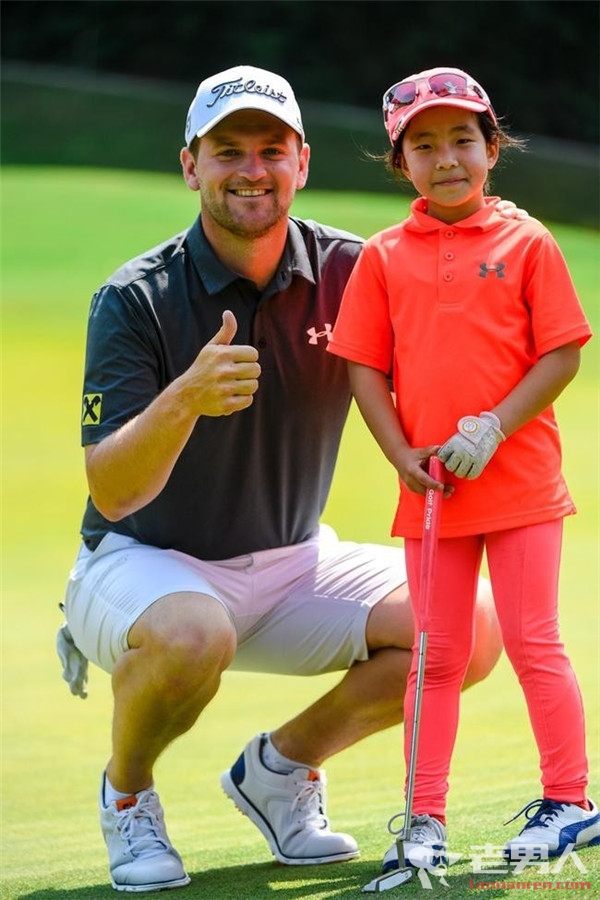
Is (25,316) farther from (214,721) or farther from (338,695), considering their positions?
(338,695)

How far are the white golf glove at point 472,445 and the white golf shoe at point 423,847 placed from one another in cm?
65

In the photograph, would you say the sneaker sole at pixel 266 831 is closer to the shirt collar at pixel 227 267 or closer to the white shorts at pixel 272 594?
the white shorts at pixel 272 594

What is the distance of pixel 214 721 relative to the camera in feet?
15.7

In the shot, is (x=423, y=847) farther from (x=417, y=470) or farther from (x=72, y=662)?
(x=72, y=662)

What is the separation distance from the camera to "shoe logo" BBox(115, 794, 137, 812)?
11.2 feet

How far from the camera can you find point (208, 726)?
4746 millimetres

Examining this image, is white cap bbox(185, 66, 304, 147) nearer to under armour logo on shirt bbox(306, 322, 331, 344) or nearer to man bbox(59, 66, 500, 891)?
man bbox(59, 66, 500, 891)

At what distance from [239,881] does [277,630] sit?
0.60 m

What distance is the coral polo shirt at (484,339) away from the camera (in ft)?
10.0

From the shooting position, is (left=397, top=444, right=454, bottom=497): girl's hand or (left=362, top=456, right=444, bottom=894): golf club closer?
(left=362, top=456, right=444, bottom=894): golf club

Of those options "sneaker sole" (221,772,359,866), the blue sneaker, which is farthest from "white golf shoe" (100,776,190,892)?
the blue sneaker

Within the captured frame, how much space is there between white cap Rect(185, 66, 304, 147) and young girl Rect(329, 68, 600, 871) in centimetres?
41

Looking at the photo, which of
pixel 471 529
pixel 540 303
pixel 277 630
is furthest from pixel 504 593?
pixel 277 630

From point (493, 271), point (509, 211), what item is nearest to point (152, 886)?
point (493, 271)
